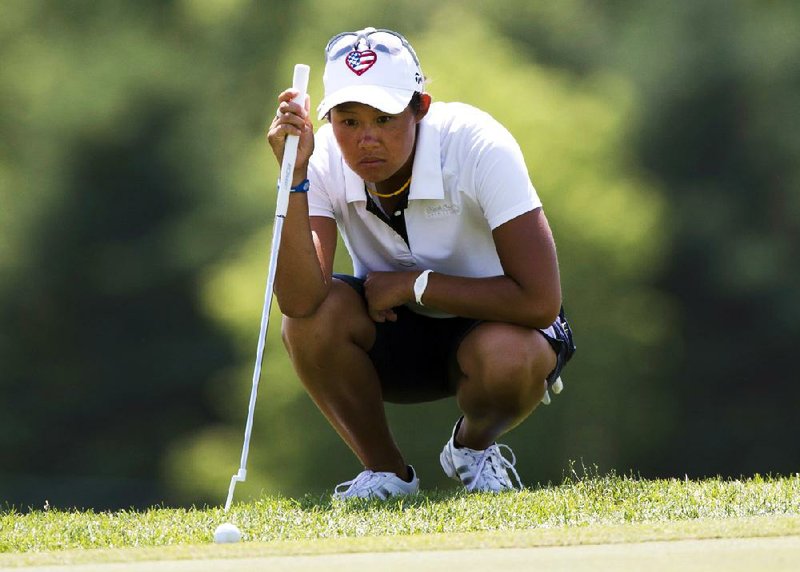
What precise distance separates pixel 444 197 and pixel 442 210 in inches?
1.3

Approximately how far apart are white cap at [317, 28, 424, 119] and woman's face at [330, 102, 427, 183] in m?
0.04

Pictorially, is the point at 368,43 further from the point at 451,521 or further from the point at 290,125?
the point at 451,521

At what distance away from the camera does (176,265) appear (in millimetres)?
10680

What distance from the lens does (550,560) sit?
1.73m

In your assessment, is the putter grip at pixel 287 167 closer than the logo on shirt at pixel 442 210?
Yes

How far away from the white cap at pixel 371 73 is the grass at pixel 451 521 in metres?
0.76

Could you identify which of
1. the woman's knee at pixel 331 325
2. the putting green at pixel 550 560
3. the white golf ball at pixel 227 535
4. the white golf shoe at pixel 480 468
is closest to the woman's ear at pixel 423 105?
the woman's knee at pixel 331 325

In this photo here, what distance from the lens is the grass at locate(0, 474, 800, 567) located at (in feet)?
6.54

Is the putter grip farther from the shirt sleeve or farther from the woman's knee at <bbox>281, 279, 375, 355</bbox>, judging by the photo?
the shirt sleeve

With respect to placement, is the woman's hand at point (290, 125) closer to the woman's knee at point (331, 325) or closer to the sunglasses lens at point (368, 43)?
the sunglasses lens at point (368, 43)

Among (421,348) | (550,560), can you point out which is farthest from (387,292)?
(550,560)

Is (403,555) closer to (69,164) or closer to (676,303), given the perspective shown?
(676,303)

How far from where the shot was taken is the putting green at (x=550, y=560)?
1645 millimetres

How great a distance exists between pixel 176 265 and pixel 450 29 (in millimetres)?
2718
